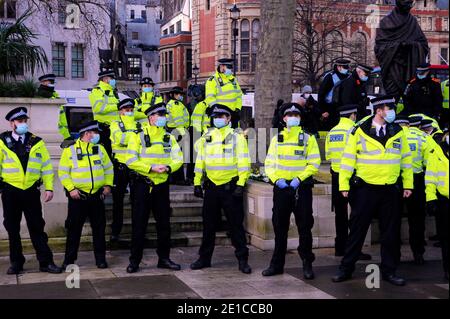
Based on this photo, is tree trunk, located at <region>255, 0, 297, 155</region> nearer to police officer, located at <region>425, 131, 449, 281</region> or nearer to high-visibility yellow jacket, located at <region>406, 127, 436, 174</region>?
high-visibility yellow jacket, located at <region>406, 127, 436, 174</region>

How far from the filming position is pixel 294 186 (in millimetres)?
8867

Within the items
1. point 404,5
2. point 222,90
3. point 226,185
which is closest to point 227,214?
point 226,185

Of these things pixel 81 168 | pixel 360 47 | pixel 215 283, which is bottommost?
pixel 215 283

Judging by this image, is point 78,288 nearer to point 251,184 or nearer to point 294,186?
point 294,186

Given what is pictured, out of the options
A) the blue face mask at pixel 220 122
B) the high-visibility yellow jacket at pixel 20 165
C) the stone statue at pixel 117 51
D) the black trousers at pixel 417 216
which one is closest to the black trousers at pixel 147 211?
the blue face mask at pixel 220 122

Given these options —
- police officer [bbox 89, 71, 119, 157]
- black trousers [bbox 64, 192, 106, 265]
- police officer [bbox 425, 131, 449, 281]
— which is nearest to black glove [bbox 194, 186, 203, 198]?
black trousers [bbox 64, 192, 106, 265]

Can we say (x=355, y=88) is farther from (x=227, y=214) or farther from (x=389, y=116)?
(x=227, y=214)

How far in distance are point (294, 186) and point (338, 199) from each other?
5.58 feet

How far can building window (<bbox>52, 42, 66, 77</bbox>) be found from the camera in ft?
131

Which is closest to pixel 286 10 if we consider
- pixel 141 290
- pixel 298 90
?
pixel 141 290

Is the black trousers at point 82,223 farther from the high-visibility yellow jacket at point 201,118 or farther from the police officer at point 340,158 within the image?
the high-visibility yellow jacket at point 201,118

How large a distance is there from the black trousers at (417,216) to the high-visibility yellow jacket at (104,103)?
17.0ft

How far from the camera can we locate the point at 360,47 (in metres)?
41.5

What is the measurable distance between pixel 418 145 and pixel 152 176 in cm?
385
